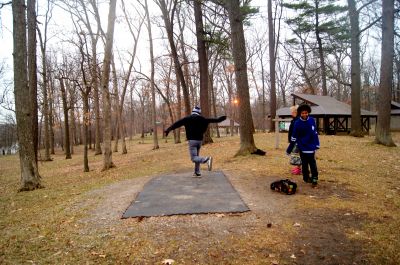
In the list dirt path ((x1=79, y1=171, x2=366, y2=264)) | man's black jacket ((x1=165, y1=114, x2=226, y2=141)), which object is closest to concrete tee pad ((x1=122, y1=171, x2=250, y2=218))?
dirt path ((x1=79, y1=171, x2=366, y2=264))

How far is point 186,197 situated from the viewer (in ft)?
22.1

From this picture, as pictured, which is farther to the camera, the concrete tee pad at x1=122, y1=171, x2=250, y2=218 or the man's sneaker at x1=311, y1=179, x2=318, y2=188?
the man's sneaker at x1=311, y1=179, x2=318, y2=188

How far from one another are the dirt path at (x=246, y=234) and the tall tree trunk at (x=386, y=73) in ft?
31.0

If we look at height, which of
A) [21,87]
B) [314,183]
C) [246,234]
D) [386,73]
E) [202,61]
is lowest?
[246,234]

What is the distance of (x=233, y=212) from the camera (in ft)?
18.6

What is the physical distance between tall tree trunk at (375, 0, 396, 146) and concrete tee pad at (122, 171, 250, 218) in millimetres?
9629

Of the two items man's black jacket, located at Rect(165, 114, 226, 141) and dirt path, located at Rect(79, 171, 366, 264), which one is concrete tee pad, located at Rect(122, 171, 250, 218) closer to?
dirt path, located at Rect(79, 171, 366, 264)

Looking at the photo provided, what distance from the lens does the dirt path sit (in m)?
4.12

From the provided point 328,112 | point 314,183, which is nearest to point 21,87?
point 314,183

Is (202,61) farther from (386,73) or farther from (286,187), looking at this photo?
(286,187)

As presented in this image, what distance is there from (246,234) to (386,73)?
1286cm

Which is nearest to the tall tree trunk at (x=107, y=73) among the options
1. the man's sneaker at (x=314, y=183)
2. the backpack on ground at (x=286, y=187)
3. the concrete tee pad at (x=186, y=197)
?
the concrete tee pad at (x=186, y=197)

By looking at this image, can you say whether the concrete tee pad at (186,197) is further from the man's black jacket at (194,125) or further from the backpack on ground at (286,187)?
the man's black jacket at (194,125)

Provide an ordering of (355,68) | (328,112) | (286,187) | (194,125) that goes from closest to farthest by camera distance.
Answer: (286,187) < (194,125) < (355,68) < (328,112)
